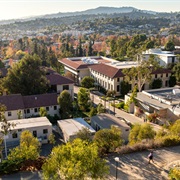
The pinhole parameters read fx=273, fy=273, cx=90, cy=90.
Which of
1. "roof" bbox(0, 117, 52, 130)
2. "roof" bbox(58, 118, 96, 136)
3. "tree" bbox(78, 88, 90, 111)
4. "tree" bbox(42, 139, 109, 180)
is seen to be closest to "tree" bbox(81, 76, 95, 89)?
"tree" bbox(78, 88, 90, 111)

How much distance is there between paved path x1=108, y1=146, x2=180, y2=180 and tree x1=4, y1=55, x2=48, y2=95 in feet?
62.9

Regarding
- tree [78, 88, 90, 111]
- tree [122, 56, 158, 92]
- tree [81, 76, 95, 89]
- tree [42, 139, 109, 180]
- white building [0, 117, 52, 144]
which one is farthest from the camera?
tree [81, 76, 95, 89]

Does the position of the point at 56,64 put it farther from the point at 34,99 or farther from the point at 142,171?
the point at 142,171

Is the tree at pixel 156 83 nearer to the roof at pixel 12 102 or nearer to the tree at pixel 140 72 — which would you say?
the tree at pixel 140 72

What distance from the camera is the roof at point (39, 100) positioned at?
29.5 meters

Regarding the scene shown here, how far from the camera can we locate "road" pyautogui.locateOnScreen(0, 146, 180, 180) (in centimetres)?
1366

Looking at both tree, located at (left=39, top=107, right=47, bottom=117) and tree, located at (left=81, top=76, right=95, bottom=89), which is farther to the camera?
tree, located at (left=81, top=76, right=95, bottom=89)

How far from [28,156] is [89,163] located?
511cm

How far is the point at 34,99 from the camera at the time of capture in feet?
98.8

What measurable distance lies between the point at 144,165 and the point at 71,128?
1002 cm

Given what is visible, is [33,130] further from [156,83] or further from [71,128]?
[156,83]

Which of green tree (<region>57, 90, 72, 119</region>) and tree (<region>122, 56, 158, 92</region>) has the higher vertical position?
tree (<region>122, 56, 158, 92</region>)

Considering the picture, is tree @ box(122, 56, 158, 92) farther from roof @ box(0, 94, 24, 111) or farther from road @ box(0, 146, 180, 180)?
road @ box(0, 146, 180, 180)

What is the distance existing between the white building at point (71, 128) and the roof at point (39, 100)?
202 inches
